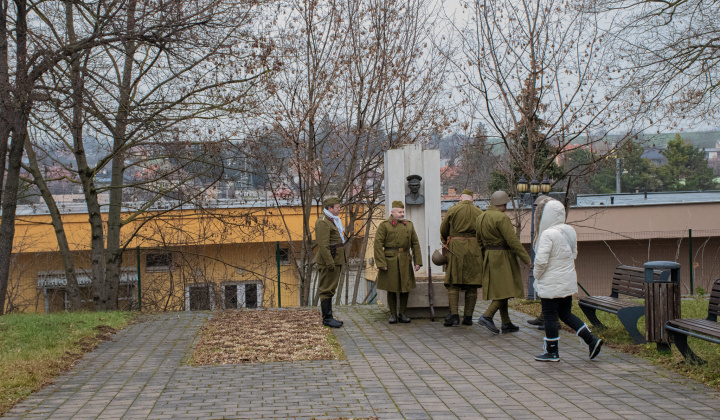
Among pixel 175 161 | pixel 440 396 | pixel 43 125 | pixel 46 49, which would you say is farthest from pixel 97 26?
pixel 440 396

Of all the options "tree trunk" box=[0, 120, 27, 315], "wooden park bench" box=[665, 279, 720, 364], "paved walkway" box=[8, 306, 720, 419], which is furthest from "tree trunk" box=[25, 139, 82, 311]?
"wooden park bench" box=[665, 279, 720, 364]

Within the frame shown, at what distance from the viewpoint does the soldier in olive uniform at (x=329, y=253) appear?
31.9 ft

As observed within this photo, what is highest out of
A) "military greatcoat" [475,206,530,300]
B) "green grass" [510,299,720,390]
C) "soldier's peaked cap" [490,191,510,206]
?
"soldier's peaked cap" [490,191,510,206]

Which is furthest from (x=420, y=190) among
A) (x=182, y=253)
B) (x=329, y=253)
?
(x=182, y=253)

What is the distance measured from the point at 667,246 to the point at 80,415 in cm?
2875

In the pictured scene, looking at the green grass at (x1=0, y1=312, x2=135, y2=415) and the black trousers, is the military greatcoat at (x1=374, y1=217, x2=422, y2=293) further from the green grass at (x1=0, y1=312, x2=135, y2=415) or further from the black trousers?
the green grass at (x1=0, y1=312, x2=135, y2=415)

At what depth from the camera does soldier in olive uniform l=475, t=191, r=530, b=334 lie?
881 centimetres

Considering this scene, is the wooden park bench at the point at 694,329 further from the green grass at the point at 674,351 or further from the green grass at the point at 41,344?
the green grass at the point at 41,344

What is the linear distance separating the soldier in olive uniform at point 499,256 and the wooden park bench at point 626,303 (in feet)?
3.02

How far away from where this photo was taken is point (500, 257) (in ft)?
29.3

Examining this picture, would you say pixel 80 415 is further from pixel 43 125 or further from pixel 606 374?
pixel 43 125

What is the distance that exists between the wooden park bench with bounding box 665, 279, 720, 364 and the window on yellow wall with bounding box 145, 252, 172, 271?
1259 cm

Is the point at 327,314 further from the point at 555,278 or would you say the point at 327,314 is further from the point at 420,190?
the point at 555,278

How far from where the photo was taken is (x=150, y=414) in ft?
17.5
